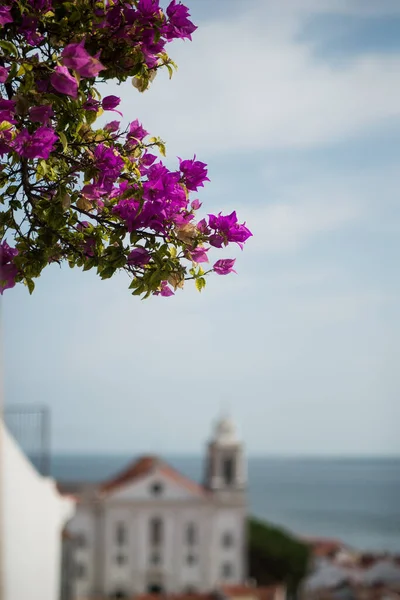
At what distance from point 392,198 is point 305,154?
886 cm

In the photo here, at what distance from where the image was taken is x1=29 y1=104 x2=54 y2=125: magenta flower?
0.96m

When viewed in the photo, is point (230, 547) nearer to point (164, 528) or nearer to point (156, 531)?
point (164, 528)

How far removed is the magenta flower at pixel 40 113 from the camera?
958mm

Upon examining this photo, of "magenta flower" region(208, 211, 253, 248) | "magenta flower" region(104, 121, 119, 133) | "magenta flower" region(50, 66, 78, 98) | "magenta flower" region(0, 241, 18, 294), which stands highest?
"magenta flower" region(104, 121, 119, 133)

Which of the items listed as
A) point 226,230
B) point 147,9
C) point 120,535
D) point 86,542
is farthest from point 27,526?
point 86,542

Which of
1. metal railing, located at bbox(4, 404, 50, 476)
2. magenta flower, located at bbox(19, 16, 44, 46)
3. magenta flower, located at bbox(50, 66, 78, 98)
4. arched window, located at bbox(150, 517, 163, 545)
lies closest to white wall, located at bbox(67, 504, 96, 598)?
arched window, located at bbox(150, 517, 163, 545)

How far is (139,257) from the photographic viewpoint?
106 cm

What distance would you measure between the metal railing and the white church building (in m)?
21.6

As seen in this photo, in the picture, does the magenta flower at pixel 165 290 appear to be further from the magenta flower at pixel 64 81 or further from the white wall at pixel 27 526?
the white wall at pixel 27 526

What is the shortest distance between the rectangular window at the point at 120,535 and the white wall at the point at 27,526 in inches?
912

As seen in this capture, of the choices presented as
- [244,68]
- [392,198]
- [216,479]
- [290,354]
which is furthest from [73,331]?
[244,68]

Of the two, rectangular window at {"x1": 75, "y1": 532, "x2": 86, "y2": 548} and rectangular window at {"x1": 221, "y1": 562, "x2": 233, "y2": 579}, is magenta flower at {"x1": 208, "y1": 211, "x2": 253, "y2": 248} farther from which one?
rectangular window at {"x1": 221, "y1": 562, "x2": 233, "y2": 579}

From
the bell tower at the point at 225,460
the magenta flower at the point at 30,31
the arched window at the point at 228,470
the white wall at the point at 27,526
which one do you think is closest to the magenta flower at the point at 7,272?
the magenta flower at the point at 30,31

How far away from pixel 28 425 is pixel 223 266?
209cm
